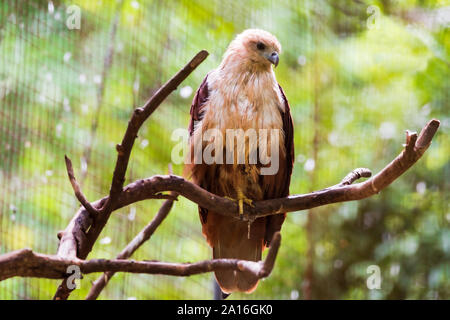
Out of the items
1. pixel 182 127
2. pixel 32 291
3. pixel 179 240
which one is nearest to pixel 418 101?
pixel 182 127

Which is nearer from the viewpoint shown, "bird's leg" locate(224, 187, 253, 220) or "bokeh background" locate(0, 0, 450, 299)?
"bird's leg" locate(224, 187, 253, 220)

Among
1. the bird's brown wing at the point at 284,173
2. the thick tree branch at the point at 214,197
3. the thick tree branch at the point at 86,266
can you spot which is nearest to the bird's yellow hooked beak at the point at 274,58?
the bird's brown wing at the point at 284,173

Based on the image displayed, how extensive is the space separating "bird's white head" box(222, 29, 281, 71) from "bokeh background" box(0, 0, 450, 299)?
56.7 inches

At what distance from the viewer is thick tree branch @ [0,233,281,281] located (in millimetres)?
1656

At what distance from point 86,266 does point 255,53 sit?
5.34 feet

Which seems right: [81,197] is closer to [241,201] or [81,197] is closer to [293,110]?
[241,201]

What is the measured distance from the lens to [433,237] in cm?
458

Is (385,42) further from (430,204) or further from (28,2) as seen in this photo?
(28,2)

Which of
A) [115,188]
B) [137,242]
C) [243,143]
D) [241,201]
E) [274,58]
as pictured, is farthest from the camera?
[274,58]

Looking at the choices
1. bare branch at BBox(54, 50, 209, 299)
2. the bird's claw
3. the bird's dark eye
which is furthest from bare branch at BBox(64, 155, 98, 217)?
the bird's dark eye

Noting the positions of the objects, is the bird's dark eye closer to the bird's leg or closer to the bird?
the bird

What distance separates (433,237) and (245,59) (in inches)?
104

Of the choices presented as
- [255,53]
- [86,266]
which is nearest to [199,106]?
[255,53]

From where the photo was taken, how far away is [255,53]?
293 centimetres
